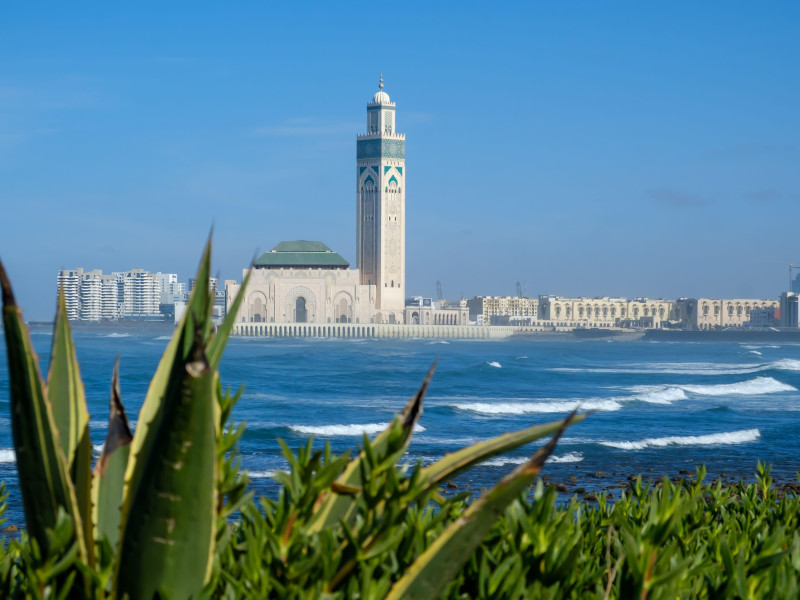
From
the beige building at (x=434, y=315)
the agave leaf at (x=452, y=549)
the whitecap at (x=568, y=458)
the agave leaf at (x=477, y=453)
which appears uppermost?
the beige building at (x=434, y=315)

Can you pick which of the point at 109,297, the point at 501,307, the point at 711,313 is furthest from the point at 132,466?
the point at 109,297

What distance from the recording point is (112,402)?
254 centimetres

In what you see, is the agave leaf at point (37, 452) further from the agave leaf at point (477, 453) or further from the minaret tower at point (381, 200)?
the minaret tower at point (381, 200)

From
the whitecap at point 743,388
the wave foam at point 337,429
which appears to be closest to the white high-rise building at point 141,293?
the whitecap at point 743,388

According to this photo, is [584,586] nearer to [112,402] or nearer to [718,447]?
[112,402]

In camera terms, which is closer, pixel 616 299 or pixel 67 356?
pixel 67 356

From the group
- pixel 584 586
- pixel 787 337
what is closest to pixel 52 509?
pixel 584 586

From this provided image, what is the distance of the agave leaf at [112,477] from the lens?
8.21 ft

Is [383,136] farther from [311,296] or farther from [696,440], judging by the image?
[696,440]

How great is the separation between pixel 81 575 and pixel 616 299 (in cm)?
14272

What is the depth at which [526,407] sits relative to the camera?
31.0 m

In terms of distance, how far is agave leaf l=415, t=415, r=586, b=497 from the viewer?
243cm

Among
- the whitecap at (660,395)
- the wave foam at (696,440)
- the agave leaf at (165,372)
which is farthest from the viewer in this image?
the whitecap at (660,395)

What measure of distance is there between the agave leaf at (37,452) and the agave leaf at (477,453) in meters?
0.83
